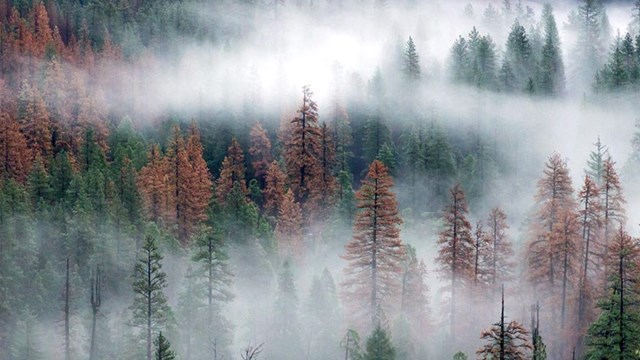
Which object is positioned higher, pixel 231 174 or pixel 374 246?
pixel 231 174

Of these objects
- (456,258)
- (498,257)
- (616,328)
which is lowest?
(616,328)

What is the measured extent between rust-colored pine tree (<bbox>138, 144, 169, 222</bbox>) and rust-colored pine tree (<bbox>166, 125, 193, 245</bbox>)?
52 centimetres

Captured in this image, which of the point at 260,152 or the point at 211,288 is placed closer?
the point at 211,288

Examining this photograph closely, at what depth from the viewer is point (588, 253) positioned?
6469cm

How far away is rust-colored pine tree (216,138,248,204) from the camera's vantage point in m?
87.4

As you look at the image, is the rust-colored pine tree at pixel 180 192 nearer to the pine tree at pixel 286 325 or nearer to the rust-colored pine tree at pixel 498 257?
the pine tree at pixel 286 325

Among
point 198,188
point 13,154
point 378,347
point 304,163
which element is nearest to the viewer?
point 378,347

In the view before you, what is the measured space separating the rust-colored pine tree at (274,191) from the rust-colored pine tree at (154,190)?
980 cm

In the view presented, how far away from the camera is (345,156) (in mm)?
97438

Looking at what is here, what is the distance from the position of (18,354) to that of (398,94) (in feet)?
209

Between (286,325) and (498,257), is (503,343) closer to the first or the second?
(498,257)

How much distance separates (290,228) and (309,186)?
19.4ft

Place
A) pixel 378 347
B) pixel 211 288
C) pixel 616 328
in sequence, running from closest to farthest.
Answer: pixel 616 328, pixel 378 347, pixel 211 288

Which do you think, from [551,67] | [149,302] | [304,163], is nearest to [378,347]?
[149,302]
